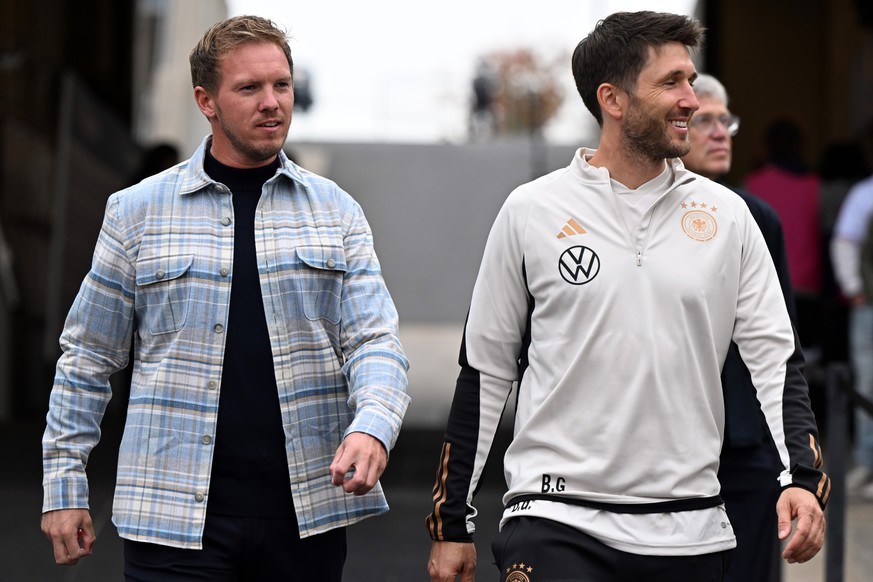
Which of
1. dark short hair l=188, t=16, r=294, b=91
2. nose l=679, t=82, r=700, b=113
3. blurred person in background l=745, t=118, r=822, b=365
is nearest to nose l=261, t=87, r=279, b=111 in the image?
dark short hair l=188, t=16, r=294, b=91

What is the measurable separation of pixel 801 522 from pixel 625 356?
1.77ft

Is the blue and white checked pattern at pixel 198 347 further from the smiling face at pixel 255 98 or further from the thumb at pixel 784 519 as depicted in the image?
the thumb at pixel 784 519

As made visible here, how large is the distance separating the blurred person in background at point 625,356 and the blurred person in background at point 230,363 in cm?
30

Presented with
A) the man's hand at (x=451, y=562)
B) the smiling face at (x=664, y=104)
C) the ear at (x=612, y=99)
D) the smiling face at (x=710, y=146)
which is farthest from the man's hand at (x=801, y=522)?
the smiling face at (x=710, y=146)

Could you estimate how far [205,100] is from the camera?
3.90 m

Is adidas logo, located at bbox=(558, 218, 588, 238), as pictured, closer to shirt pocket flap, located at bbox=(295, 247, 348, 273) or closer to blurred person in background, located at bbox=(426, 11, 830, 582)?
blurred person in background, located at bbox=(426, 11, 830, 582)

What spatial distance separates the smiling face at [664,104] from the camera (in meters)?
3.66

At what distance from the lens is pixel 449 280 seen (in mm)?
15922

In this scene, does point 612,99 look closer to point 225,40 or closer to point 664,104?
point 664,104

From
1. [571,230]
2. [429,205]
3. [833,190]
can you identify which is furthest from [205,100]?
[429,205]

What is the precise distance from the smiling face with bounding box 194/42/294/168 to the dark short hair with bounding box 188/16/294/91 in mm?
17

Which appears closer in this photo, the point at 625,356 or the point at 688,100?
the point at 625,356

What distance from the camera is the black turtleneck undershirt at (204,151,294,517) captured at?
370 centimetres

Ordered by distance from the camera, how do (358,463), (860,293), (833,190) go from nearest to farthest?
1. (358,463)
2. (860,293)
3. (833,190)
